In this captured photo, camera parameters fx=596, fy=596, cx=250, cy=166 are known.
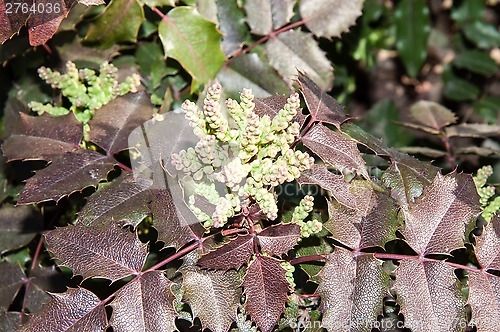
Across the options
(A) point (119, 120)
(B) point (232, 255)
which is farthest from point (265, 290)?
(A) point (119, 120)

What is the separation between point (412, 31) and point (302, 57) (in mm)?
887

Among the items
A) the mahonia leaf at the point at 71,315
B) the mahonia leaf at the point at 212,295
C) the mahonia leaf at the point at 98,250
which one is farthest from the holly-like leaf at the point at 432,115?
the mahonia leaf at the point at 71,315

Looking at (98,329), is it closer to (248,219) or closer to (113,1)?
(248,219)

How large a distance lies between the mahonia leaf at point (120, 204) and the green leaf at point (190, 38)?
452mm

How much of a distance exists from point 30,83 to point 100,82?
0.36m

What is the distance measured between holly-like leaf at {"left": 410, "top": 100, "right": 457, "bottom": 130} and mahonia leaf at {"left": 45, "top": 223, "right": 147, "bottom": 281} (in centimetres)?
98

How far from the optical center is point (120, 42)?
1.74 m

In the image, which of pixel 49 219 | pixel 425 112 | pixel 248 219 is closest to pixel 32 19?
pixel 49 219

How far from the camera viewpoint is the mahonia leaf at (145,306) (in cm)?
117

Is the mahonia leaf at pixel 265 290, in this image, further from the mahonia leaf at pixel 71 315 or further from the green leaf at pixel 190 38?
the green leaf at pixel 190 38

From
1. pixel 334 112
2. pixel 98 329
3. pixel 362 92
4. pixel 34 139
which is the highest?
pixel 334 112

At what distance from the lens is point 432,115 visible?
181 cm

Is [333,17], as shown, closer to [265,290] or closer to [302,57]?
[302,57]

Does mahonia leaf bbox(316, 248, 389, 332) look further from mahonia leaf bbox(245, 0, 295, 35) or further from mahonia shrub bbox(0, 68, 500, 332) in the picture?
mahonia leaf bbox(245, 0, 295, 35)
